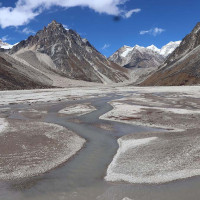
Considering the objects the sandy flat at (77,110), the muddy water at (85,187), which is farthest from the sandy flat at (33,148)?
the sandy flat at (77,110)

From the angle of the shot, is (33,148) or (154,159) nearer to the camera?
(154,159)

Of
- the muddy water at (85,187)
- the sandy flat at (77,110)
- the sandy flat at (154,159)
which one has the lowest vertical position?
the muddy water at (85,187)

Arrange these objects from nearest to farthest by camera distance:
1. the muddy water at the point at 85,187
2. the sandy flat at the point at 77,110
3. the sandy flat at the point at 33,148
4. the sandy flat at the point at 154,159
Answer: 1. the muddy water at the point at 85,187
2. the sandy flat at the point at 154,159
3. the sandy flat at the point at 33,148
4. the sandy flat at the point at 77,110

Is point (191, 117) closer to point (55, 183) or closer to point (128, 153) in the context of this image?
point (128, 153)

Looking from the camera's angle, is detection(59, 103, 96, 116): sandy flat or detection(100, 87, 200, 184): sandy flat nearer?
detection(100, 87, 200, 184): sandy flat

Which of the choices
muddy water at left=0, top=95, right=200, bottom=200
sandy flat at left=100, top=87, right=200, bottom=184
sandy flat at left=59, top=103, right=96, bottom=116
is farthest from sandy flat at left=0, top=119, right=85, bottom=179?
sandy flat at left=59, top=103, right=96, bottom=116

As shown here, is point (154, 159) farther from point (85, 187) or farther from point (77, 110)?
point (77, 110)

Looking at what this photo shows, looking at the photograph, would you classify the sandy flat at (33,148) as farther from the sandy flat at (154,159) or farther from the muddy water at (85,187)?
the sandy flat at (154,159)

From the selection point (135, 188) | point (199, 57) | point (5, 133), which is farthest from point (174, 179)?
point (199, 57)

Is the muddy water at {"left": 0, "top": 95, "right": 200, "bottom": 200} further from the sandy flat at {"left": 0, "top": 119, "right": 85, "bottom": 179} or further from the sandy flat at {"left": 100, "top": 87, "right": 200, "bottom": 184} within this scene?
the sandy flat at {"left": 0, "top": 119, "right": 85, "bottom": 179}

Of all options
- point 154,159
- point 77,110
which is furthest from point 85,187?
point 77,110

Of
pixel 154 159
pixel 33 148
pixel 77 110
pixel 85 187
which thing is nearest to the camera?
pixel 85 187
